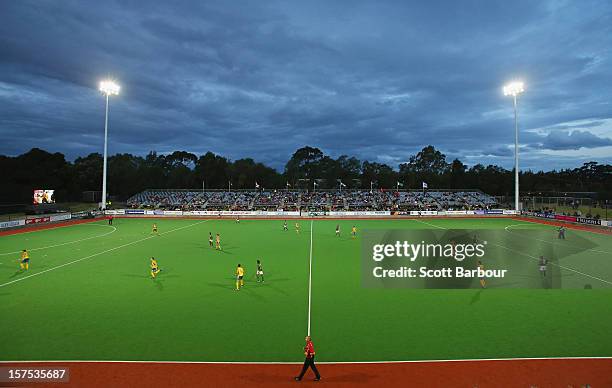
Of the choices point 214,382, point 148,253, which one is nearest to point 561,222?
point 148,253

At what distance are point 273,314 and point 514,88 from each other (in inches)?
2284

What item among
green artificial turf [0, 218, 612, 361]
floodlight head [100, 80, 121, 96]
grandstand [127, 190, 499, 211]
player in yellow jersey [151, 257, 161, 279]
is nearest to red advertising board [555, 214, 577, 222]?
grandstand [127, 190, 499, 211]

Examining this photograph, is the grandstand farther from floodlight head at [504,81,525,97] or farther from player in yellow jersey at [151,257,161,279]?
player in yellow jersey at [151,257,161,279]

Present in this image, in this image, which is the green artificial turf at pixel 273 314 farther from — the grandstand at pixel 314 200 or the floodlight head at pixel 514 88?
the grandstand at pixel 314 200

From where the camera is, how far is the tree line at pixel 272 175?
89.7m

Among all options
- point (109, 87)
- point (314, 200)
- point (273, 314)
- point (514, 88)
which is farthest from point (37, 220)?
point (514, 88)

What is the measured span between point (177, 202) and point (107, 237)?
1646 inches

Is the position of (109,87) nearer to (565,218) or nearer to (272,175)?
(272,175)

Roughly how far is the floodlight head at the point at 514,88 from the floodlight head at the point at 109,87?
62.1 meters

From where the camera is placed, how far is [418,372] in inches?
406

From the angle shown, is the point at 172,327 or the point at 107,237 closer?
the point at 172,327

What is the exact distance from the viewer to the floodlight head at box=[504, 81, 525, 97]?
56.6 meters

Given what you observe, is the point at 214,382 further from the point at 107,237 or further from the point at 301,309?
the point at 107,237

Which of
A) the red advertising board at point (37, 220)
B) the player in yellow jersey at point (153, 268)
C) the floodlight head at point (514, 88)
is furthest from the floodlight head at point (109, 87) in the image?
the floodlight head at point (514, 88)
